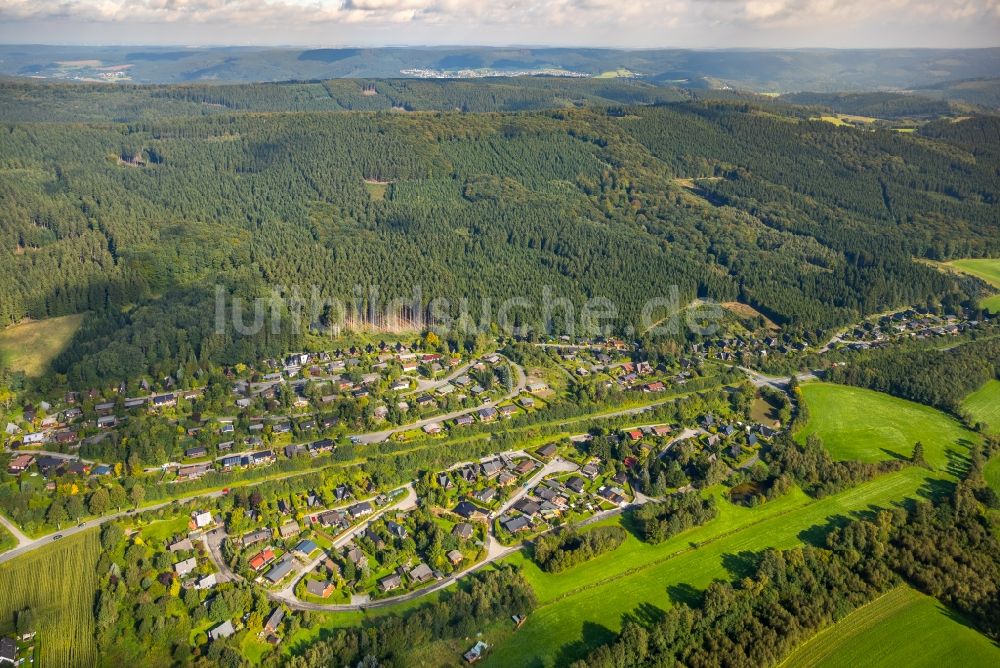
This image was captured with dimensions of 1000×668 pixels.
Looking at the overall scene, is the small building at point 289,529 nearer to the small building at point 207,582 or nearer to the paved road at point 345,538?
the paved road at point 345,538

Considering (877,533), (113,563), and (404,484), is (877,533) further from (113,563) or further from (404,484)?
(113,563)

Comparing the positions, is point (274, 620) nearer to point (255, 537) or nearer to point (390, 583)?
point (390, 583)

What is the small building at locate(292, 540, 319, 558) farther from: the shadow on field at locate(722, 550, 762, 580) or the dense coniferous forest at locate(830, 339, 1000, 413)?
the dense coniferous forest at locate(830, 339, 1000, 413)

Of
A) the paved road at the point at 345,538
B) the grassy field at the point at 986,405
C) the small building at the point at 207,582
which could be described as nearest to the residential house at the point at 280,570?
the paved road at the point at 345,538

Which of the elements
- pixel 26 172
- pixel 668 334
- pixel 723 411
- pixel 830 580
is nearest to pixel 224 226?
pixel 26 172

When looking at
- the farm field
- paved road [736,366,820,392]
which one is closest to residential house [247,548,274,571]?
the farm field

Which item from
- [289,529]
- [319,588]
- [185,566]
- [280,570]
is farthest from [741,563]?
[185,566]
